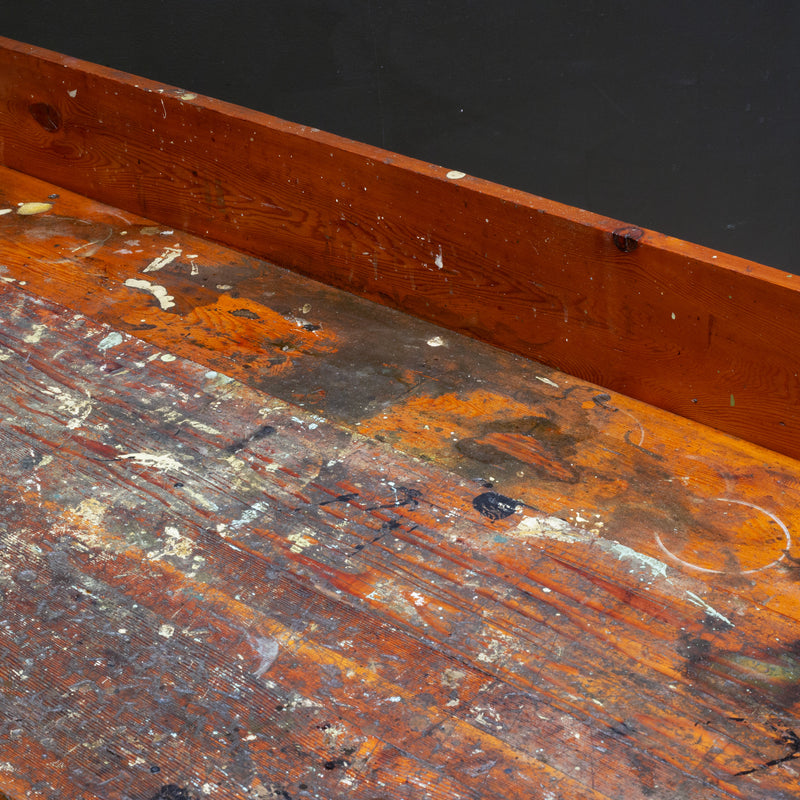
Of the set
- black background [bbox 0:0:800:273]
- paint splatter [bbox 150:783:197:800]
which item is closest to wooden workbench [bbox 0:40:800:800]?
paint splatter [bbox 150:783:197:800]

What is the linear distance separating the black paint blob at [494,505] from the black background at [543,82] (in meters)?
1.93

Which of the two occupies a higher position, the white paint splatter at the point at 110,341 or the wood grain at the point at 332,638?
the white paint splatter at the point at 110,341

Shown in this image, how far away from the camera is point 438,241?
1.89m

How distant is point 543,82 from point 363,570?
2.14m

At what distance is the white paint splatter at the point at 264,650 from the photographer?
4.18 feet

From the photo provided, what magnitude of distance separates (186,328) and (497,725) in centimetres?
111

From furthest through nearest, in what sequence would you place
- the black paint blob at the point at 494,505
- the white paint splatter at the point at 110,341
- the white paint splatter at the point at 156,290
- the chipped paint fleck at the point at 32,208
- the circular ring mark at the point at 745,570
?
the chipped paint fleck at the point at 32,208
the white paint splatter at the point at 156,290
the white paint splatter at the point at 110,341
the black paint blob at the point at 494,505
the circular ring mark at the point at 745,570

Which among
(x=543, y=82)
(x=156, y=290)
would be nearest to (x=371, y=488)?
(x=156, y=290)

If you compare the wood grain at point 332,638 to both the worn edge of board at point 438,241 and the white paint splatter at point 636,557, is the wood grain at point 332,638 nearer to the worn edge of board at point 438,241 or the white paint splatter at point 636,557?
the white paint splatter at point 636,557

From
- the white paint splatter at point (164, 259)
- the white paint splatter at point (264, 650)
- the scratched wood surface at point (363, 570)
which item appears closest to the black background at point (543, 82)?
the white paint splatter at point (164, 259)

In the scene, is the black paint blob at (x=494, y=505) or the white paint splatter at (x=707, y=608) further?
the black paint blob at (x=494, y=505)

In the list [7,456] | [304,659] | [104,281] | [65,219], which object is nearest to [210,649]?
[304,659]

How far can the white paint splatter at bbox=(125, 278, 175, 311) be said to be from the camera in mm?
2053

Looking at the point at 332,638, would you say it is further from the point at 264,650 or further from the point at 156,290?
the point at 156,290
